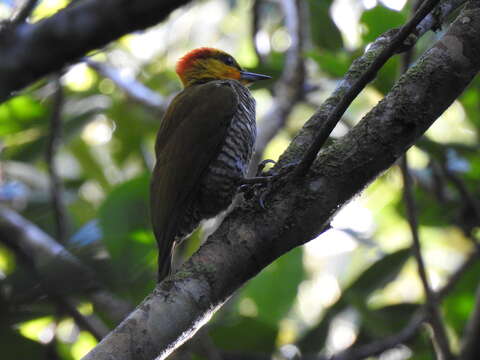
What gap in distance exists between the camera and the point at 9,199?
14.4 ft

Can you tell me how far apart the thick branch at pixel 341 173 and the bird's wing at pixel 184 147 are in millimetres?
743

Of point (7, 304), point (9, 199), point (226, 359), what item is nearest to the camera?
point (7, 304)

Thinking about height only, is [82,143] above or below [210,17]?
below

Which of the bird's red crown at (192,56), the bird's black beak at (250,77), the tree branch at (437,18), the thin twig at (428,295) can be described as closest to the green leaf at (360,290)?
the thin twig at (428,295)

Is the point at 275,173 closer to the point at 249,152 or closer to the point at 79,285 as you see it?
the point at 249,152

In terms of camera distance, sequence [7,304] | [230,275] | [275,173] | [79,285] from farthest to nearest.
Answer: [275,173]
[230,275]
[79,285]
[7,304]

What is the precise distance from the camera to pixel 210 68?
420 centimetres

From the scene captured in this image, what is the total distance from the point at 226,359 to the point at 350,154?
5.32 ft

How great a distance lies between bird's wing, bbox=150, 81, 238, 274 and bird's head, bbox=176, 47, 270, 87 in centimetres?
54

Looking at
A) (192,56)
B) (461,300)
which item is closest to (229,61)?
(192,56)

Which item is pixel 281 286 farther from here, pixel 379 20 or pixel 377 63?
pixel 377 63

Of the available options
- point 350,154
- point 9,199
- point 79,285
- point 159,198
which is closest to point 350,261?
point 9,199

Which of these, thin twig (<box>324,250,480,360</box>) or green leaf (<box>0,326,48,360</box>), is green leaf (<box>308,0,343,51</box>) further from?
green leaf (<box>0,326,48,360</box>)

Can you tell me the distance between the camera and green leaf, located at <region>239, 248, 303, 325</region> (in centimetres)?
391
